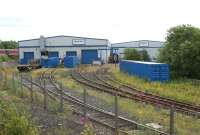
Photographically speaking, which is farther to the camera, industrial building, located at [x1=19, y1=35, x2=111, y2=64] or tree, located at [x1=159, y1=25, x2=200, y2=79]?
industrial building, located at [x1=19, y1=35, x2=111, y2=64]

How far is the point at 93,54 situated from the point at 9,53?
2732 centimetres

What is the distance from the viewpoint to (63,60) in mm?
63594

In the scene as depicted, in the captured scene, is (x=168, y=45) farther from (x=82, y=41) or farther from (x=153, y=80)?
(x=82, y=41)

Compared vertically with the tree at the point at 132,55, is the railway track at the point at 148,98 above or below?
below

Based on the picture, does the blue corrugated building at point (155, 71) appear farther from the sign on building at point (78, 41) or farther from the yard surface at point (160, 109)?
the sign on building at point (78, 41)

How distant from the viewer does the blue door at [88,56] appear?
7312 cm

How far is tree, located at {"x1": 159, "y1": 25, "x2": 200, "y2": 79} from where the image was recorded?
36.9 metres

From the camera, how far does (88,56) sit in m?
73.5

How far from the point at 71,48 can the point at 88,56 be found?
3407 mm

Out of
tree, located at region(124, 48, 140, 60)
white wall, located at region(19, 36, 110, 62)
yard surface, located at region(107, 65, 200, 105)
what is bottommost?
yard surface, located at region(107, 65, 200, 105)

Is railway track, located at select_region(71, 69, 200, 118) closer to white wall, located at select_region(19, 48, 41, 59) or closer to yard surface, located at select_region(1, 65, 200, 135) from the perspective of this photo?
yard surface, located at select_region(1, 65, 200, 135)

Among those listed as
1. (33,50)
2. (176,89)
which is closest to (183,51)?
(176,89)

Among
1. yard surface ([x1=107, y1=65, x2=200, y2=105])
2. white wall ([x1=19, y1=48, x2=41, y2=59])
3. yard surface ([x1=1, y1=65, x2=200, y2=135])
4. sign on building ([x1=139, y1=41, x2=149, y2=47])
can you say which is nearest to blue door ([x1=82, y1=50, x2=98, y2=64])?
white wall ([x1=19, y1=48, x2=41, y2=59])

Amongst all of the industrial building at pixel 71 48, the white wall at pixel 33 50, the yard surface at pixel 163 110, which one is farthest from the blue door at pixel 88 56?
the yard surface at pixel 163 110
